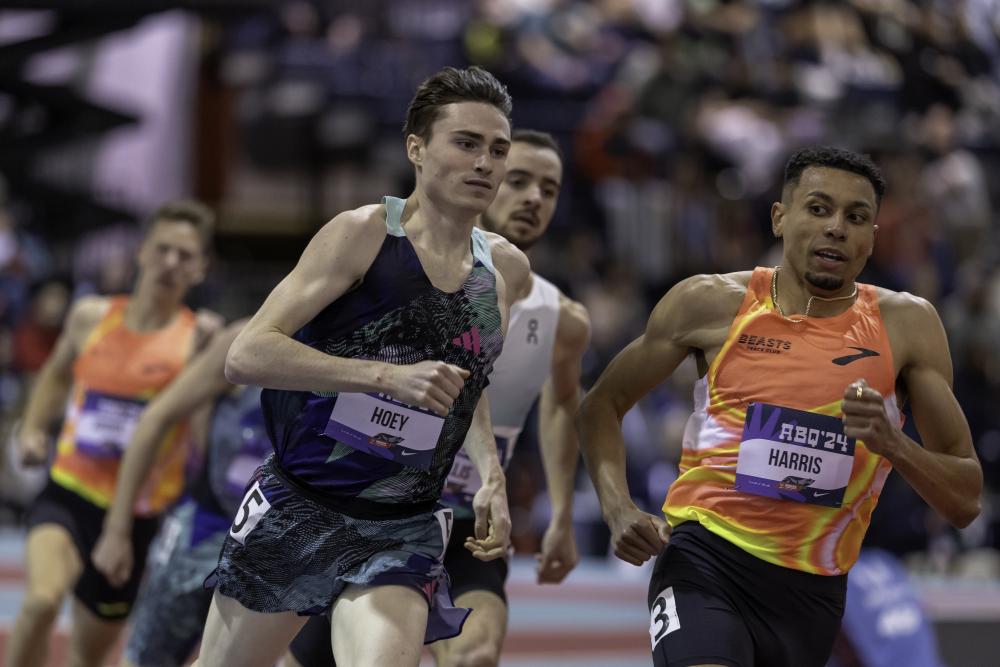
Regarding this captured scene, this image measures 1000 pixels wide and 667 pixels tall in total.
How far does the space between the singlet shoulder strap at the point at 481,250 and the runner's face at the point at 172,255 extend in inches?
94.4

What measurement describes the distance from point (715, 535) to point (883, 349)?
67 cm

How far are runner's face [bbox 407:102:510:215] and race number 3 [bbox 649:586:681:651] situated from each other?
113cm

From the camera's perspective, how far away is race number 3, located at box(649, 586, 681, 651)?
3676 mm

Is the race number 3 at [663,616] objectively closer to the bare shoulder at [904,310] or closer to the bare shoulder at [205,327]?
the bare shoulder at [904,310]

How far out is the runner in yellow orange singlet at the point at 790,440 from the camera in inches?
146

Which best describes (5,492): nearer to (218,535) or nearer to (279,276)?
(279,276)

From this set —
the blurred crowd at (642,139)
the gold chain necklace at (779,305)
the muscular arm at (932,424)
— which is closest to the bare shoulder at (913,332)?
the muscular arm at (932,424)

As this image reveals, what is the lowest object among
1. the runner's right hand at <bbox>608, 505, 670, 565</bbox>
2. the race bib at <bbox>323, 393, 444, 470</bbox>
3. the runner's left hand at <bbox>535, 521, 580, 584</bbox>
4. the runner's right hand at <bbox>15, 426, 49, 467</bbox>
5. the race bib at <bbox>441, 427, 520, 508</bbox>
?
the runner's right hand at <bbox>15, 426, 49, 467</bbox>

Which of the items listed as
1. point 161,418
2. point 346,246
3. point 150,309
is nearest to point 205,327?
point 150,309

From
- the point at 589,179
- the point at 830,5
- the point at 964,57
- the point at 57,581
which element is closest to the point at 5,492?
the point at 589,179

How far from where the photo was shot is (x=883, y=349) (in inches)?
151

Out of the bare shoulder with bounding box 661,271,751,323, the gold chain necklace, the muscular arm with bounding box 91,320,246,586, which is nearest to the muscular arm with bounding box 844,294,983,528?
the gold chain necklace

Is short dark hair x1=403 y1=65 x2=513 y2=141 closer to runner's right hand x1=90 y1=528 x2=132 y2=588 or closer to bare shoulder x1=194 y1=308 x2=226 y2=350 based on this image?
runner's right hand x1=90 y1=528 x2=132 y2=588

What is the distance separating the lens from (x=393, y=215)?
3.64 m
